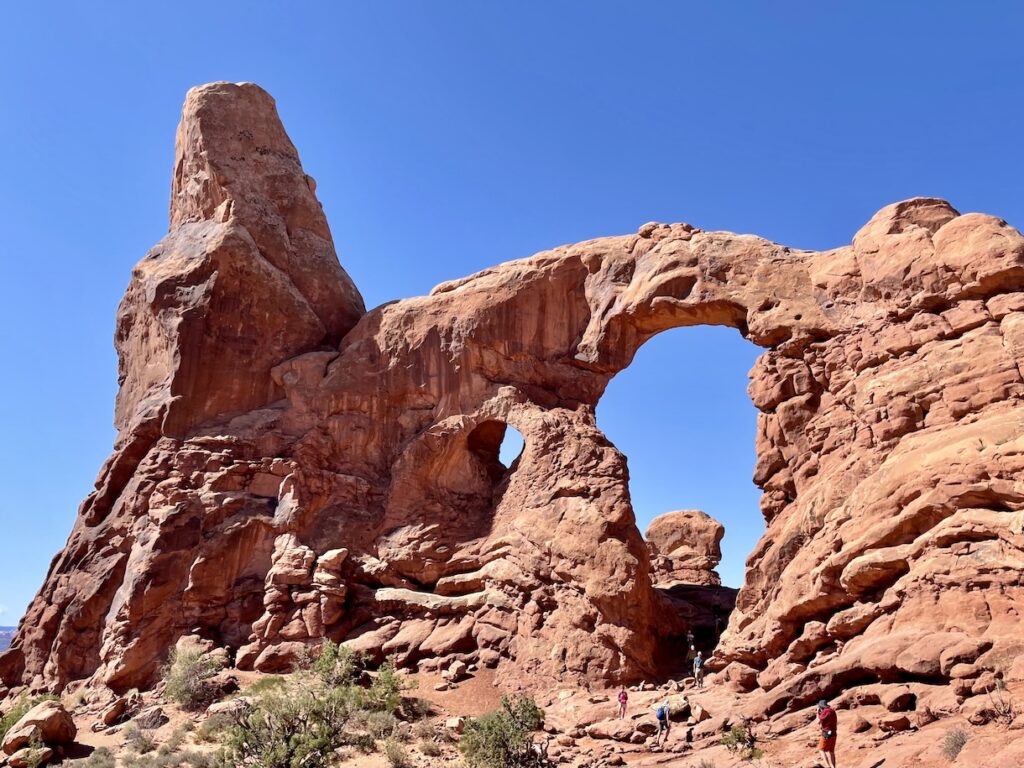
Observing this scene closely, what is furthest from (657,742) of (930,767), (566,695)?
(930,767)

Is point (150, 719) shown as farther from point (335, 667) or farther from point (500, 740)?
point (500, 740)

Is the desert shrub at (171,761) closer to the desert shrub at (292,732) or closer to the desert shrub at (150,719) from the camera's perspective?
the desert shrub at (292,732)

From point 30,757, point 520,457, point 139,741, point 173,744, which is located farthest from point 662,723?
point 30,757

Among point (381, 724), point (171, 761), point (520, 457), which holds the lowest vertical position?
point (171, 761)

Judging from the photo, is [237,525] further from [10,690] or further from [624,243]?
[624,243]

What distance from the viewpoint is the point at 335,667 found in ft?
68.1

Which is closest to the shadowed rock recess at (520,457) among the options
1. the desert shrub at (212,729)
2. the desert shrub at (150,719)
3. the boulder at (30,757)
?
the desert shrub at (150,719)

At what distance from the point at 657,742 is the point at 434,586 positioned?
9854 millimetres

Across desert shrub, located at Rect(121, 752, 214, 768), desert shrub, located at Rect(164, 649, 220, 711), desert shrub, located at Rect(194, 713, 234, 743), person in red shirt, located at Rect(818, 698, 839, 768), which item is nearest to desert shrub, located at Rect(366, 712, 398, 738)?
desert shrub, located at Rect(194, 713, 234, 743)

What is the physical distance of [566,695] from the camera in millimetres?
19938

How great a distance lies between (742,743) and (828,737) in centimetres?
202

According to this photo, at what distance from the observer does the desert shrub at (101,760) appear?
17578 millimetres

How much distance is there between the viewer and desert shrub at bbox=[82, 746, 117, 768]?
57.7ft

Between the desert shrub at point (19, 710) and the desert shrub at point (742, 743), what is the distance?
15778mm
